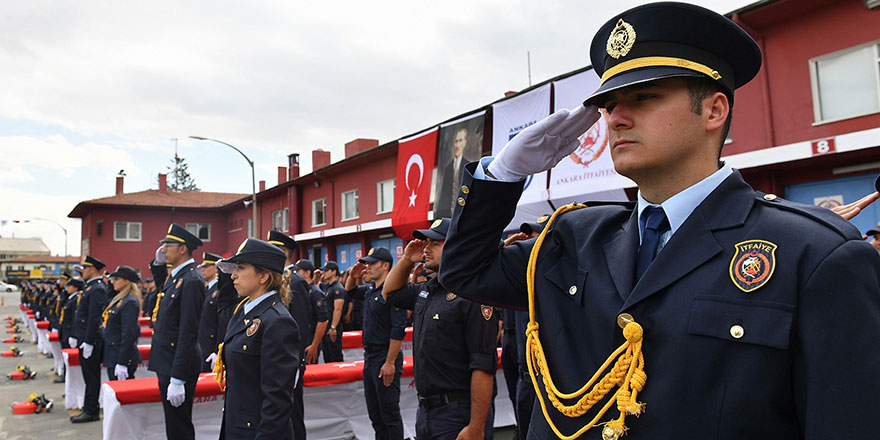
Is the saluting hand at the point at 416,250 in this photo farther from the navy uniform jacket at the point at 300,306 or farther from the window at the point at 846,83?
the window at the point at 846,83

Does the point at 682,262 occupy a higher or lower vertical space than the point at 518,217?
lower

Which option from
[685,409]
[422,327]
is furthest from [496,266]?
[422,327]

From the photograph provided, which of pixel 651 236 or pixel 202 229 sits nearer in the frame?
pixel 651 236

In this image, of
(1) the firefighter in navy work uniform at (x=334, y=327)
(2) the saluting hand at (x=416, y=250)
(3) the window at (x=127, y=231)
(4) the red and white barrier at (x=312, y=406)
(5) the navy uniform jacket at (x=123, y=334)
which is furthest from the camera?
(3) the window at (x=127, y=231)

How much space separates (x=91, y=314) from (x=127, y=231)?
3343 centimetres

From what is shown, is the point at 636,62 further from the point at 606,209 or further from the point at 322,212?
A: the point at 322,212

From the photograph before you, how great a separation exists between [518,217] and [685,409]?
12.6 m

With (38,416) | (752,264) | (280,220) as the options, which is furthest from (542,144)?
(280,220)

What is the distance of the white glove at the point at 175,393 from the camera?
18.5 ft

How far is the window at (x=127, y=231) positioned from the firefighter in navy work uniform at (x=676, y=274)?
4248 cm

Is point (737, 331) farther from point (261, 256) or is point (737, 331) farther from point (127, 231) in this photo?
point (127, 231)

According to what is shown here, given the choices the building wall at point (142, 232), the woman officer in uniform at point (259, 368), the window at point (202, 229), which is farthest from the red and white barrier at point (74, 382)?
the window at point (202, 229)

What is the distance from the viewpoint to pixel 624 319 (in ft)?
4.53

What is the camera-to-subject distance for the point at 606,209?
1.76 m
